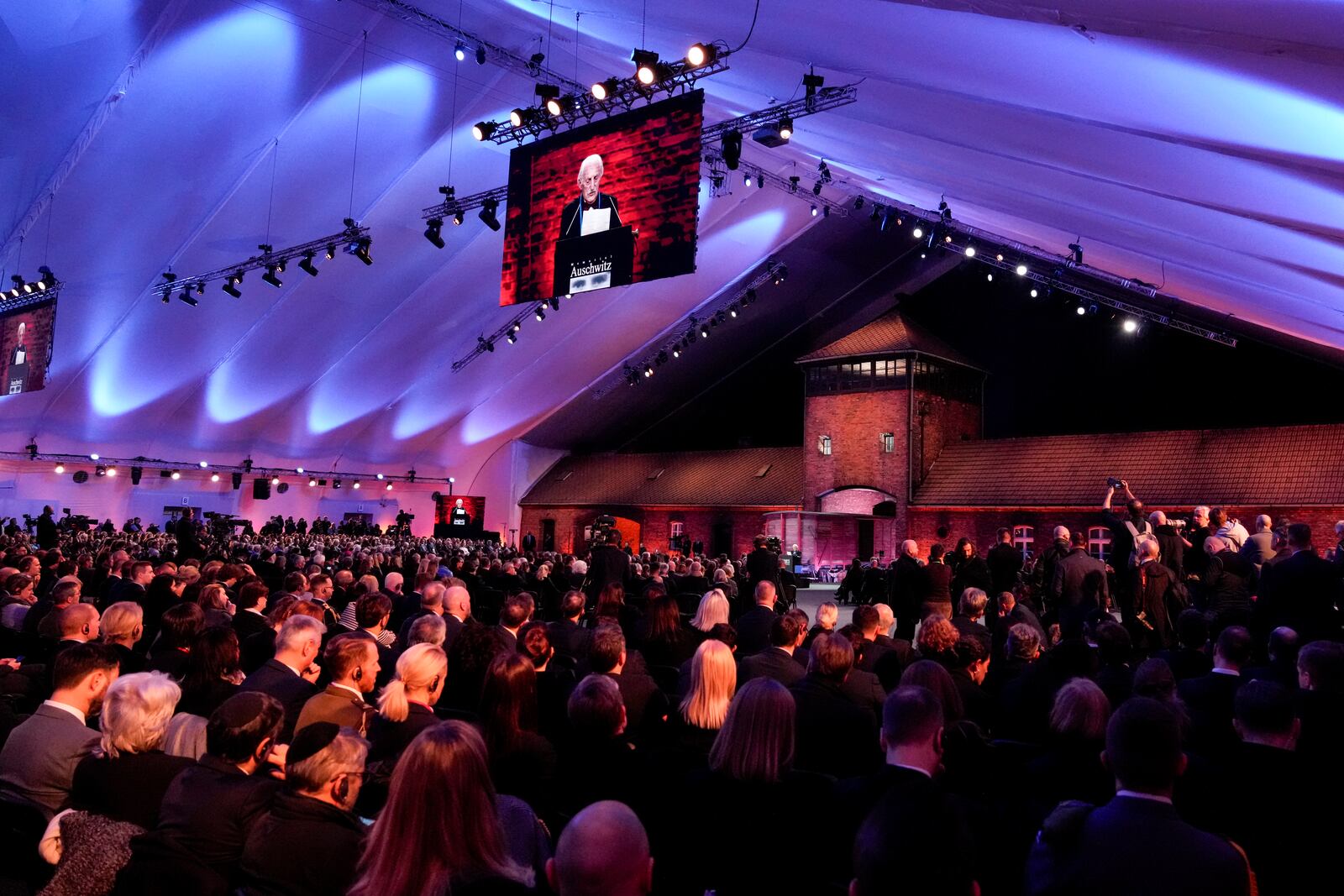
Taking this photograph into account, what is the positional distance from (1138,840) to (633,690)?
10.1 feet

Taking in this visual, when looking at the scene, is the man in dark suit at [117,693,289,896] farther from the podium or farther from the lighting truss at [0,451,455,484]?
the lighting truss at [0,451,455,484]

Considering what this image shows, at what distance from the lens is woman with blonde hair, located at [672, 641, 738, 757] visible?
14.4 feet

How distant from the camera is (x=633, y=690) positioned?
16.5 feet

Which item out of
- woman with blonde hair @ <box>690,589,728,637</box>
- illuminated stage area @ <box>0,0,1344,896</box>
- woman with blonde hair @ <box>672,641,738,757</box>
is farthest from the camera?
woman with blonde hair @ <box>690,589,728,637</box>

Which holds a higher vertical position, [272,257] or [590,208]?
[272,257]

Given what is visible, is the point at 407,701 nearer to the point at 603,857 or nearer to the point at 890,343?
the point at 603,857

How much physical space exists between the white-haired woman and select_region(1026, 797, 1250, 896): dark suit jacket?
3.02 m

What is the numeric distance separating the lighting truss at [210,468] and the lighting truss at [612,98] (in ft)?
59.2

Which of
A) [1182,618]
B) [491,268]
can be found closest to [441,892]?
[1182,618]

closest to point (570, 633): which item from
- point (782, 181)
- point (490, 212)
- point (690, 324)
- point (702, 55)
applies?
point (702, 55)

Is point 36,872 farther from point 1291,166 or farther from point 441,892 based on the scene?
point 1291,166

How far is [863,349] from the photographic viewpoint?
26.7 metres

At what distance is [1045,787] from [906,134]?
26.8 feet

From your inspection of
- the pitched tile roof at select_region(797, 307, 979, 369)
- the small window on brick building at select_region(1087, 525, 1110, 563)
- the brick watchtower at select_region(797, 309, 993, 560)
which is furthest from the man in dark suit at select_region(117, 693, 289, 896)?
the pitched tile roof at select_region(797, 307, 979, 369)
